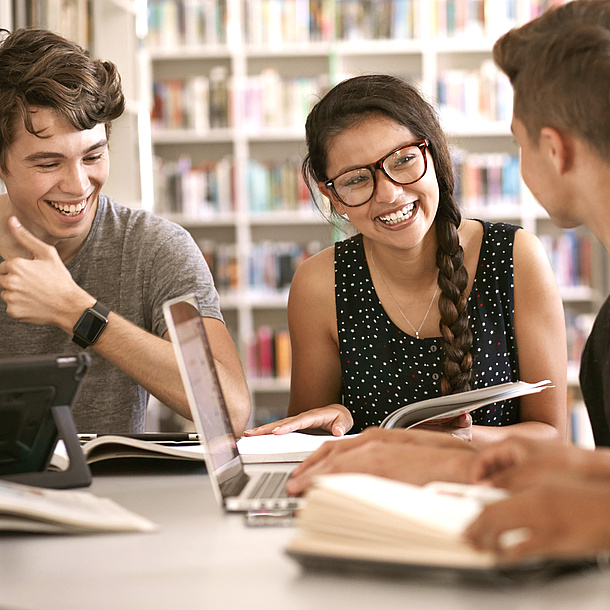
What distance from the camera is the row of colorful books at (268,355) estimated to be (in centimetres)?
400

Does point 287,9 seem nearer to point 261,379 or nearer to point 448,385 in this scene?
point 261,379

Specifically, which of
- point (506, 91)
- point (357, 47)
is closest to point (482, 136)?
point (506, 91)

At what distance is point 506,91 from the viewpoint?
3.81 meters

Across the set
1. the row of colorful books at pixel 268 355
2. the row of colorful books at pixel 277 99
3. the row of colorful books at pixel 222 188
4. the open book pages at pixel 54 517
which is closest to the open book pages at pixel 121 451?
the open book pages at pixel 54 517

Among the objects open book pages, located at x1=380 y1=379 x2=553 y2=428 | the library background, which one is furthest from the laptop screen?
the library background

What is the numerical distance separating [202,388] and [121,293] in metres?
0.89

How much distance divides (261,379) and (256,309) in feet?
1.40

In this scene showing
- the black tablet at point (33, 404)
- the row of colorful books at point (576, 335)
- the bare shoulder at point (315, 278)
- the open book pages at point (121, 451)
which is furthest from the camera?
the row of colorful books at point (576, 335)

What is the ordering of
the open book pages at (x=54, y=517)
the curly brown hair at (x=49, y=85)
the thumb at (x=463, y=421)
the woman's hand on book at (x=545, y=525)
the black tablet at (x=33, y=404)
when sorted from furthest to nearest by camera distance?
the curly brown hair at (x=49, y=85)
the thumb at (x=463, y=421)
the black tablet at (x=33, y=404)
the open book pages at (x=54, y=517)
the woman's hand on book at (x=545, y=525)

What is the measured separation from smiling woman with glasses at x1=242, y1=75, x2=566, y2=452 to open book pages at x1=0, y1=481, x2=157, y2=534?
0.72m

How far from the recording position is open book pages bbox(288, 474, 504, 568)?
531 mm

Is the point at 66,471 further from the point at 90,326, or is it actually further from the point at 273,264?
the point at 273,264

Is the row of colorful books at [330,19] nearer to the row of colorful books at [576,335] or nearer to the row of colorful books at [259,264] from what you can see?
the row of colorful books at [259,264]

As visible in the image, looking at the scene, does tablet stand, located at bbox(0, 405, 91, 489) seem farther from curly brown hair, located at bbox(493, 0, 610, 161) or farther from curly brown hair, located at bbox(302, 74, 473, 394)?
curly brown hair, located at bbox(302, 74, 473, 394)
